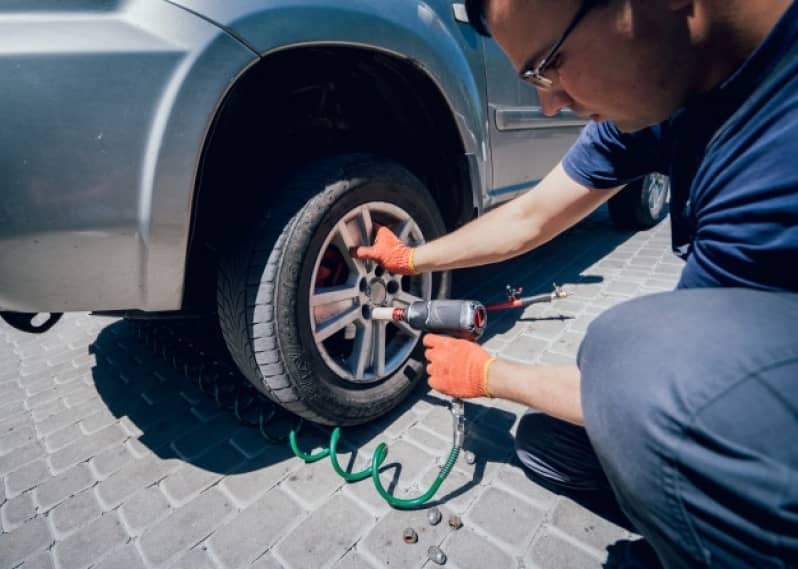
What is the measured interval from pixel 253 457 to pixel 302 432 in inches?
7.6

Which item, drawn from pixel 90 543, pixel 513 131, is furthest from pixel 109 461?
pixel 513 131

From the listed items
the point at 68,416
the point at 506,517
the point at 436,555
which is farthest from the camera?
the point at 68,416

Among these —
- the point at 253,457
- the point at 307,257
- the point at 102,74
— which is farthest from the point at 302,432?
the point at 102,74

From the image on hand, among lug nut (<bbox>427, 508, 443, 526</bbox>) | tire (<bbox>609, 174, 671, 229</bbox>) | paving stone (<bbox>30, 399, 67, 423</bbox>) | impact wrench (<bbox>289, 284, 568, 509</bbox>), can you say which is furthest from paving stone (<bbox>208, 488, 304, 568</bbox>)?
tire (<bbox>609, 174, 671, 229</bbox>)

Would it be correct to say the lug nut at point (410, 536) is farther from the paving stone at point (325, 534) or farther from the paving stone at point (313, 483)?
the paving stone at point (313, 483)

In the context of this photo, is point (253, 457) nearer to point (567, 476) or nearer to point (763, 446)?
point (567, 476)

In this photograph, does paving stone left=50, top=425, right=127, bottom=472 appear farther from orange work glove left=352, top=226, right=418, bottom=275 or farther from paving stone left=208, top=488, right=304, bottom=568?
orange work glove left=352, top=226, right=418, bottom=275

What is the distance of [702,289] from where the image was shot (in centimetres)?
77

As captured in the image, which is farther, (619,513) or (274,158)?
(274,158)

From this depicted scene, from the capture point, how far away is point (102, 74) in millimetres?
869

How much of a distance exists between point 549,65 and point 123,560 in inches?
66.4

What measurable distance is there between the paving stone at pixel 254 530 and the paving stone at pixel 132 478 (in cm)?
40

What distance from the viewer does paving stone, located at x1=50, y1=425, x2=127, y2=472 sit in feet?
5.05

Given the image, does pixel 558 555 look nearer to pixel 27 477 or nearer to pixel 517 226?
pixel 517 226
